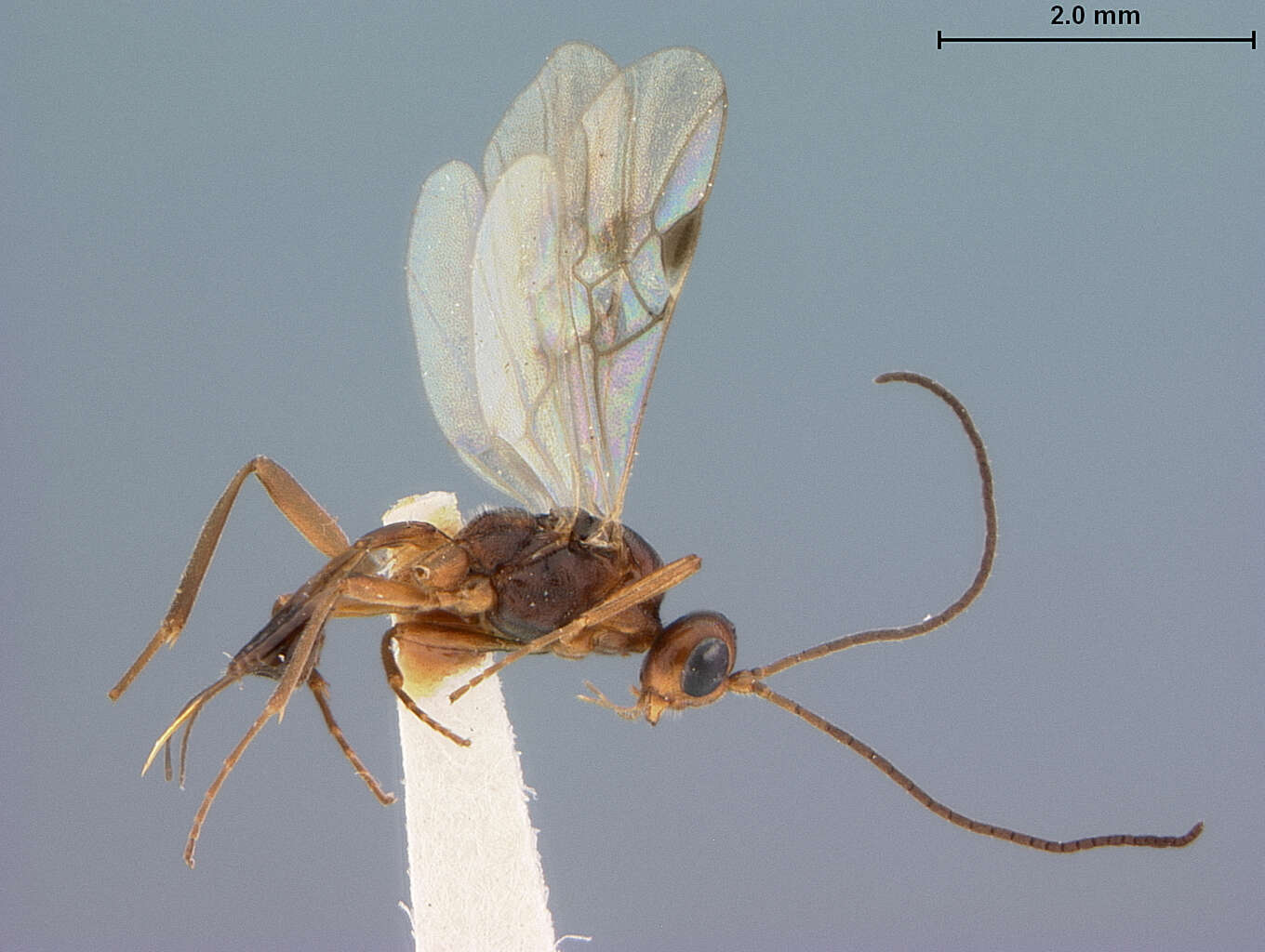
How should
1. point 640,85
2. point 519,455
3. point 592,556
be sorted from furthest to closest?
point 519,455 → point 592,556 → point 640,85

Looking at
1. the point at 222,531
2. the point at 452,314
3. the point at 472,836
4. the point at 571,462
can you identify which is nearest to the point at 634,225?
the point at 571,462

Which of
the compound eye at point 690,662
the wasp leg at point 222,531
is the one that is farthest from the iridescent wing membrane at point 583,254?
the wasp leg at point 222,531

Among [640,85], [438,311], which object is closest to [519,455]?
[438,311]

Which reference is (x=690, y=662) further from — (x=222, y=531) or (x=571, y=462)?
(x=222, y=531)

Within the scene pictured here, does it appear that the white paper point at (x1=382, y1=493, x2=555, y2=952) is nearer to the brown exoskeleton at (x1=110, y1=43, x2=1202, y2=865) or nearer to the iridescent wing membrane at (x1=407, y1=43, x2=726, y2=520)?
the brown exoskeleton at (x1=110, y1=43, x2=1202, y2=865)

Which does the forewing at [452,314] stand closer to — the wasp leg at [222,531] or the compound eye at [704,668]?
the wasp leg at [222,531]

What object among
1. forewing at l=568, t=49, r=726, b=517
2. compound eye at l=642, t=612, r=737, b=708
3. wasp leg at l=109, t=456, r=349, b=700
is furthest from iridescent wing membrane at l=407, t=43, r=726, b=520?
wasp leg at l=109, t=456, r=349, b=700

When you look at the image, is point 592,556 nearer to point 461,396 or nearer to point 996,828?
point 461,396

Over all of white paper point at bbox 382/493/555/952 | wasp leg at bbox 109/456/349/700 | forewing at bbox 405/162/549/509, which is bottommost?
white paper point at bbox 382/493/555/952
